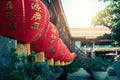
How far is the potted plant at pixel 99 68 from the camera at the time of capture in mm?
13328

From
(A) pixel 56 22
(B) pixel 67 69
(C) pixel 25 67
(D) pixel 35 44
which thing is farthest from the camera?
(B) pixel 67 69

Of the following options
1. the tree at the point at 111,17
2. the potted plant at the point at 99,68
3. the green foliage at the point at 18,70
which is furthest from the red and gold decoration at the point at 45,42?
the tree at the point at 111,17

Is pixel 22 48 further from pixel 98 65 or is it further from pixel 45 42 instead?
pixel 98 65

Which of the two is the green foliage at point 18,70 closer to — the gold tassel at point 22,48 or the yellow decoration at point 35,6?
the gold tassel at point 22,48

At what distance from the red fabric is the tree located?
→ 13635 millimetres

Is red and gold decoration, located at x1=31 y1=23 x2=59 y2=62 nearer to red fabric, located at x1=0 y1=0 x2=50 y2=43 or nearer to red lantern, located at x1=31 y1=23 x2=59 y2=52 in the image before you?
red lantern, located at x1=31 y1=23 x2=59 y2=52

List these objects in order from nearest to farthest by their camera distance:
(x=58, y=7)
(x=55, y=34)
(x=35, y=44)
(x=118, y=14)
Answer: (x=35, y=44) → (x=55, y=34) → (x=58, y=7) → (x=118, y=14)

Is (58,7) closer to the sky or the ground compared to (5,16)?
closer to the sky

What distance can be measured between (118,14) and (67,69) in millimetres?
7745

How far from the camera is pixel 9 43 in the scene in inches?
197

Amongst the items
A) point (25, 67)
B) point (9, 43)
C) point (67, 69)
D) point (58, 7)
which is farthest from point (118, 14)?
point (25, 67)

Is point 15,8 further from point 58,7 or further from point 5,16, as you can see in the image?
point 58,7

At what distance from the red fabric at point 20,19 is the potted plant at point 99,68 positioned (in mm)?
10398

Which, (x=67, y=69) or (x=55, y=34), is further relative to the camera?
(x=67, y=69)
